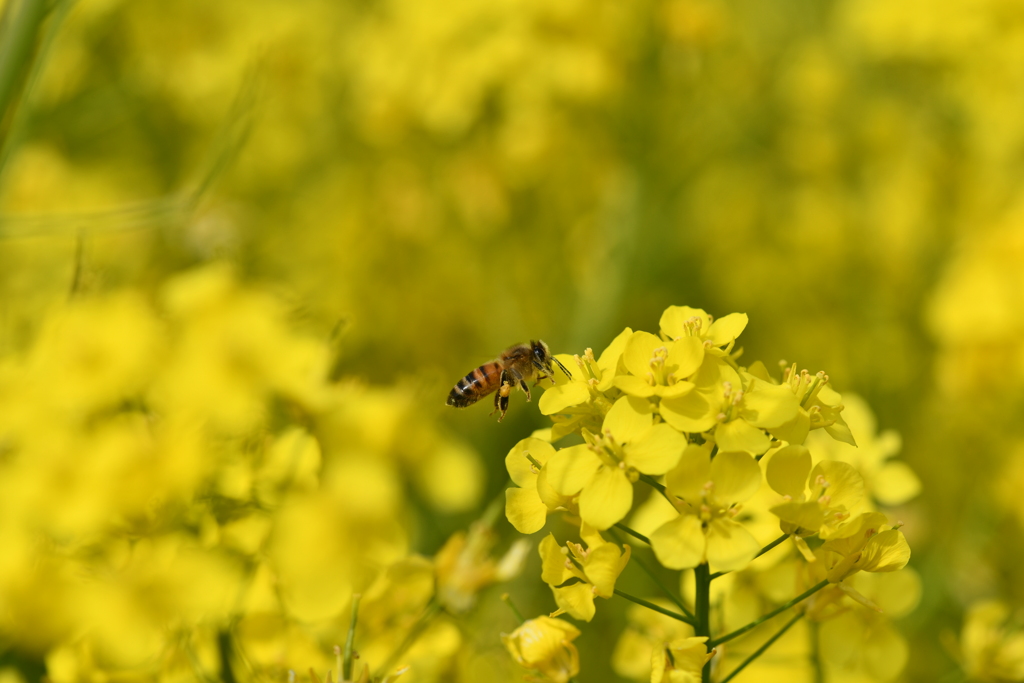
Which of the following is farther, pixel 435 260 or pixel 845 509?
pixel 435 260

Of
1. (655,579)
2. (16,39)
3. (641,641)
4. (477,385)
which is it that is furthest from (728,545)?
(16,39)

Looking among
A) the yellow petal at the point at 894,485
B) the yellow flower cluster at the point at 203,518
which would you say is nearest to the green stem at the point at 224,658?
the yellow flower cluster at the point at 203,518

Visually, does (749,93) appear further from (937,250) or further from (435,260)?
(435,260)

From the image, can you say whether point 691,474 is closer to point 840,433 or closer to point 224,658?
point 840,433

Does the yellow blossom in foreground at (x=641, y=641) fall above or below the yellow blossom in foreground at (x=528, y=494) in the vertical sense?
below

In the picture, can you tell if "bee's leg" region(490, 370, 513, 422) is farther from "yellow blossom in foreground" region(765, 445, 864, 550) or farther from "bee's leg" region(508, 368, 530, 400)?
"yellow blossom in foreground" region(765, 445, 864, 550)

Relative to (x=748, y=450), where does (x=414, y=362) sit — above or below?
below

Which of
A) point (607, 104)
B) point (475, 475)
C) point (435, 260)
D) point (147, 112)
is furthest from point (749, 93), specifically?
point (147, 112)

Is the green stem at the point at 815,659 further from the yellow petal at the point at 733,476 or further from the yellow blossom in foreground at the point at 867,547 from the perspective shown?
the yellow petal at the point at 733,476
